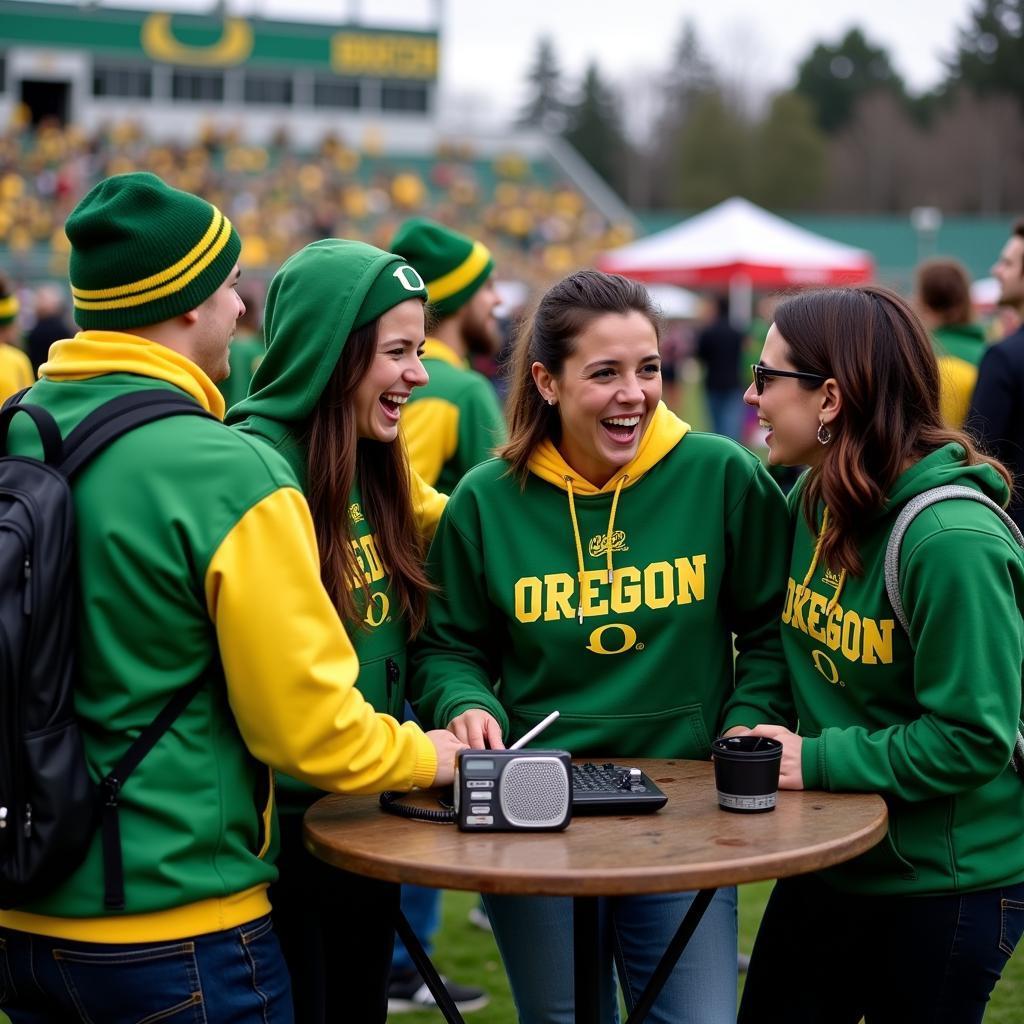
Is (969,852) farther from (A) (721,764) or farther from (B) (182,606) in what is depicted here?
(B) (182,606)

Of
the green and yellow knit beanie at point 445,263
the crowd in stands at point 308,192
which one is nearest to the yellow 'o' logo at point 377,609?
the green and yellow knit beanie at point 445,263

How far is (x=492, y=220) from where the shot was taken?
34.8 m

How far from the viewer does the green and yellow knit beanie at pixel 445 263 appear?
15.5ft

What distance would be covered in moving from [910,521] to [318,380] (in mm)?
1127

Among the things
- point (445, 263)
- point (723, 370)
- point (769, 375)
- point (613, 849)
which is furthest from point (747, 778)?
point (723, 370)

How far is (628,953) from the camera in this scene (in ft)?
8.64

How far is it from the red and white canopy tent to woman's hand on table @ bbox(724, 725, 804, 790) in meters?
14.8

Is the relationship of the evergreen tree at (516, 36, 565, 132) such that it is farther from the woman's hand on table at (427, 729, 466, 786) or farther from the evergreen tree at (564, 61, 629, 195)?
the woman's hand on table at (427, 729, 466, 786)

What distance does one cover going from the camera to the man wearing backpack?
1994 millimetres

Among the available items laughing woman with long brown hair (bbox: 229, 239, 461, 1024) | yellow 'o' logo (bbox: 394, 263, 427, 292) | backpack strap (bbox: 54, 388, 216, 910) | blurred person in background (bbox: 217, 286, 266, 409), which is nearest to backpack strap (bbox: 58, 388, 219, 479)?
backpack strap (bbox: 54, 388, 216, 910)

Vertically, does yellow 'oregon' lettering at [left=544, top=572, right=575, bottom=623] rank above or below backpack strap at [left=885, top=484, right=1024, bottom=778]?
below

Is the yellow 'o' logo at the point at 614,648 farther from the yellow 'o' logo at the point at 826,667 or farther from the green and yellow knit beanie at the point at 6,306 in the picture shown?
the green and yellow knit beanie at the point at 6,306

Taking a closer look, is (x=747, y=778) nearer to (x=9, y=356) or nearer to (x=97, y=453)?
(x=97, y=453)

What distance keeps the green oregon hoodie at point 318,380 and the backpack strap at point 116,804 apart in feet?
1.84
